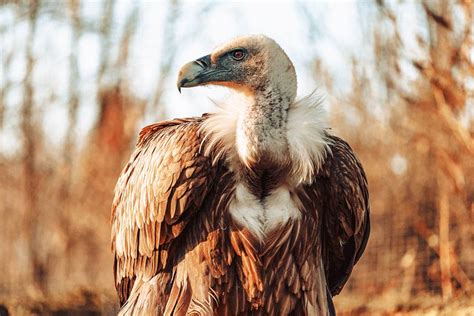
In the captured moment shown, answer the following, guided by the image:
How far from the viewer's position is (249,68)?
531 centimetres

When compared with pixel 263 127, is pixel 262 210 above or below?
below

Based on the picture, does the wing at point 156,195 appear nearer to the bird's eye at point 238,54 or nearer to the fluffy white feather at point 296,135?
the fluffy white feather at point 296,135

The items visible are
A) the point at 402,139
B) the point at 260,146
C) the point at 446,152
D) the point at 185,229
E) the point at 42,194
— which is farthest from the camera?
the point at 42,194

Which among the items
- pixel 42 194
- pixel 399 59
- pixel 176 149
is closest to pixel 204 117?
pixel 176 149

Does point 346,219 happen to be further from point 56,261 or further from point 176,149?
point 56,261

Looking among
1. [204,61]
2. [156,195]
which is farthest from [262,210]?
[204,61]

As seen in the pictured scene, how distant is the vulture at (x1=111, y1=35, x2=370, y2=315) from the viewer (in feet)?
17.0

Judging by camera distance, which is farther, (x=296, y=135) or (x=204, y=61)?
(x=204, y=61)

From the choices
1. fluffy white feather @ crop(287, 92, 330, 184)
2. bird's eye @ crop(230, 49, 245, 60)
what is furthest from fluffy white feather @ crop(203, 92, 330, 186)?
bird's eye @ crop(230, 49, 245, 60)

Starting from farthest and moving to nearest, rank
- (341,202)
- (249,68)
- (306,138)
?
(341,202)
(249,68)
(306,138)

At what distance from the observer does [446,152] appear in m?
9.90

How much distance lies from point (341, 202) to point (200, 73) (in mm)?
1171

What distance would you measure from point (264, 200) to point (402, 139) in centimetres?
855

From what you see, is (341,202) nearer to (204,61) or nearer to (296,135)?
(296,135)
